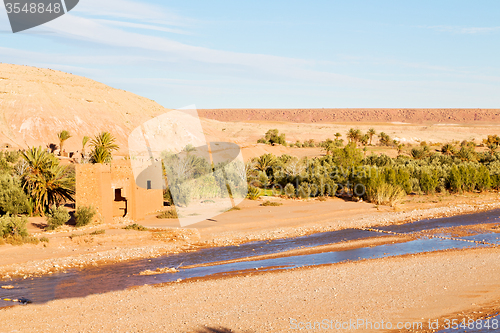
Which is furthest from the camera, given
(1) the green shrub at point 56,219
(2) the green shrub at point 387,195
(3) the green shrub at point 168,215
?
(2) the green shrub at point 387,195

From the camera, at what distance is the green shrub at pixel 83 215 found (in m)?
18.7

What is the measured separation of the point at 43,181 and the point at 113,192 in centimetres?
309

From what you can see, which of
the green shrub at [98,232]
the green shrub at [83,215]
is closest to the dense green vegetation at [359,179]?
the green shrub at [83,215]

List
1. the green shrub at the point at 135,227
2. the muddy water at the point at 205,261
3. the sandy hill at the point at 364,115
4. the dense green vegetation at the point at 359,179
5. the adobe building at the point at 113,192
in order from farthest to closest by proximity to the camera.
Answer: the sandy hill at the point at 364,115, the dense green vegetation at the point at 359,179, the green shrub at the point at 135,227, the adobe building at the point at 113,192, the muddy water at the point at 205,261

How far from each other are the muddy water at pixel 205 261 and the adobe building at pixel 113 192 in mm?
4872

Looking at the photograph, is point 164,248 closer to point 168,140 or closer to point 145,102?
point 168,140

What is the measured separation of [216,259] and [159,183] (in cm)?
1040

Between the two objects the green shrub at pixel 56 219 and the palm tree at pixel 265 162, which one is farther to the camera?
the palm tree at pixel 265 162

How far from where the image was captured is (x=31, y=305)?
10.7m

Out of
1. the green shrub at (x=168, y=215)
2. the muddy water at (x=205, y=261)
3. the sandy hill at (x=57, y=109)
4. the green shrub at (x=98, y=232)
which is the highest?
the sandy hill at (x=57, y=109)

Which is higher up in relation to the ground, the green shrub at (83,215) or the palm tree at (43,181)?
the palm tree at (43,181)

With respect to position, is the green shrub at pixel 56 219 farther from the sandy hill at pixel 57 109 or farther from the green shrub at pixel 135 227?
the sandy hill at pixel 57 109

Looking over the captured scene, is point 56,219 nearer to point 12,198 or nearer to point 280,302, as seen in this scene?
point 12,198

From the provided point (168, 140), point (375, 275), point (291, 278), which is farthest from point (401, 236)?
point (168, 140)
